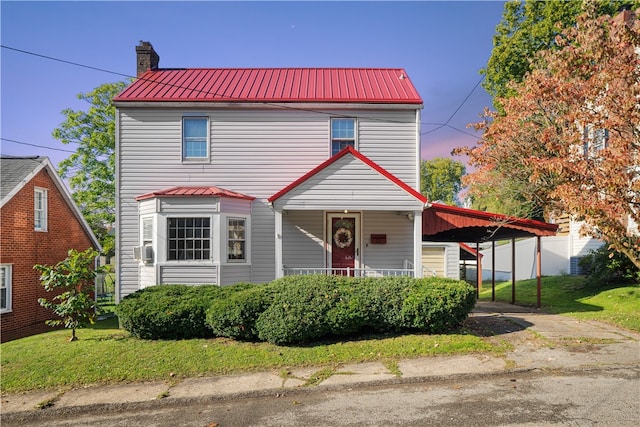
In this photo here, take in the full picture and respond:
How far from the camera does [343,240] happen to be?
Answer: 13.6 metres

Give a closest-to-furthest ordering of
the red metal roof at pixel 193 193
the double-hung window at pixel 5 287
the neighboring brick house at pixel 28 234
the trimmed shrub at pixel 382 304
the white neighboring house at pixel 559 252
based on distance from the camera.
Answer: the trimmed shrub at pixel 382 304
the red metal roof at pixel 193 193
the double-hung window at pixel 5 287
the neighboring brick house at pixel 28 234
the white neighboring house at pixel 559 252

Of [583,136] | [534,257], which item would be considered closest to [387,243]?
[583,136]

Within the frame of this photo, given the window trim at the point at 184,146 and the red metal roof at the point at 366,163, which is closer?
the red metal roof at the point at 366,163

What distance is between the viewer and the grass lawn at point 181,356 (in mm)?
7359

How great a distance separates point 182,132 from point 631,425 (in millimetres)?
13010

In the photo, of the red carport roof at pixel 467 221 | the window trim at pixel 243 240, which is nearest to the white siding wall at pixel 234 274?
the window trim at pixel 243 240

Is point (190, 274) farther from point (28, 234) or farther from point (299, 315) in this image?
point (28, 234)

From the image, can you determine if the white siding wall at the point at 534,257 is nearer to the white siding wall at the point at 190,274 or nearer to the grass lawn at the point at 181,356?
the grass lawn at the point at 181,356

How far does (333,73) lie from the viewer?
16.3 m

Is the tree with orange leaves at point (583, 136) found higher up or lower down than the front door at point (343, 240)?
higher up

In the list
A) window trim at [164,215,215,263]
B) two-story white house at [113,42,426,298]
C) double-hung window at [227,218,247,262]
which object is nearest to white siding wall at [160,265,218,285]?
window trim at [164,215,215,263]

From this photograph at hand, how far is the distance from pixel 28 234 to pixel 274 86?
402 inches

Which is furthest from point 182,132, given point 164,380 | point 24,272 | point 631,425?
point 631,425

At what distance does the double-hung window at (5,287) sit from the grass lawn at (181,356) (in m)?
6.01
